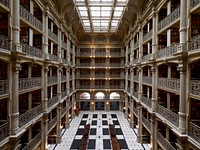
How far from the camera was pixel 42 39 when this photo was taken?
44.8 ft

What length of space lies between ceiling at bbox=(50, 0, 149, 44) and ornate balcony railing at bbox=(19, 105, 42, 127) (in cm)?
999

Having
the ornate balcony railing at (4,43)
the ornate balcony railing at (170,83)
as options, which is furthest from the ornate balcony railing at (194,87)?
the ornate balcony railing at (4,43)

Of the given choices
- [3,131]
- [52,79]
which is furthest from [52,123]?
[3,131]

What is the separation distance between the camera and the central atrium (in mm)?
8750

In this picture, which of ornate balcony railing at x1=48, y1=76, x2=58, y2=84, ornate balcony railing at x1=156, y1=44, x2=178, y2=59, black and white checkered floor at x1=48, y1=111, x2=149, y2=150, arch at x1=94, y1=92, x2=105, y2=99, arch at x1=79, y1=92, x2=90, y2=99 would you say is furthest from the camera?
arch at x1=79, y1=92, x2=90, y2=99

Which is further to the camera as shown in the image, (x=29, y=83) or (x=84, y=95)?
(x=84, y=95)

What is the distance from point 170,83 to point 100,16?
14.2m

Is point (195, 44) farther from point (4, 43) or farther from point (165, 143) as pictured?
point (4, 43)

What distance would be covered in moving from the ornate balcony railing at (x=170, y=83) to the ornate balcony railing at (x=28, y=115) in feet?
27.1

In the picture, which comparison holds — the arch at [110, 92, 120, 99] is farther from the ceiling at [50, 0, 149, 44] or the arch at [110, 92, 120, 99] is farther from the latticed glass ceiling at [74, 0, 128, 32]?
the latticed glass ceiling at [74, 0, 128, 32]

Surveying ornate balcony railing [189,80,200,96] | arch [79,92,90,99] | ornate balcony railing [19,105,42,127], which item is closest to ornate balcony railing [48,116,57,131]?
ornate balcony railing [19,105,42,127]

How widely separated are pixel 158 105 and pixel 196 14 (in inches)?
256

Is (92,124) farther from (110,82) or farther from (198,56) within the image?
(198,56)

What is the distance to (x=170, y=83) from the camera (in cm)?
1089
